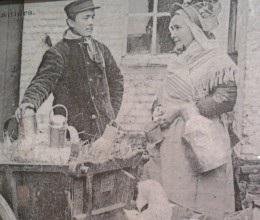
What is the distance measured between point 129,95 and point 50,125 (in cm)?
48

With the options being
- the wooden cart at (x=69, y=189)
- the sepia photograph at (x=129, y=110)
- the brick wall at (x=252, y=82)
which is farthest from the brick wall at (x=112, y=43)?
the wooden cart at (x=69, y=189)

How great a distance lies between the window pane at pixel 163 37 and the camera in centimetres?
249

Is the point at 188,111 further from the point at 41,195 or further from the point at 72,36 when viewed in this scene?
the point at 41,195

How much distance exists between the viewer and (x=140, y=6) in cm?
256

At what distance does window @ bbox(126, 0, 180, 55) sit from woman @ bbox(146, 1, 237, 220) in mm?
43

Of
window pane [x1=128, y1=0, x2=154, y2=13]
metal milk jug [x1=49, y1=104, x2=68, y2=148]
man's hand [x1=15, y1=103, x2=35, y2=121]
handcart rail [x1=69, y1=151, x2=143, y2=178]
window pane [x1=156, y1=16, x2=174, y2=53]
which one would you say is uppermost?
window pane [x1=128, y1=0, x2=154, y2=13]

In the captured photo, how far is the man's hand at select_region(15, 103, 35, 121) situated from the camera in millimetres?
2723

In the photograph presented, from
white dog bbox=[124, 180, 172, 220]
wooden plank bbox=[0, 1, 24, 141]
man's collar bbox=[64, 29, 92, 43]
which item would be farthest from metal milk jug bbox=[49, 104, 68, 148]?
white dog bbox=[124, 180, 172, 220]

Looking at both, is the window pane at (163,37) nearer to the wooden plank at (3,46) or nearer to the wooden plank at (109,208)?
the wooden plank at (109,208)

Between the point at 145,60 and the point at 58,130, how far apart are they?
610 mm

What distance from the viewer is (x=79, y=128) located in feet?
8.55

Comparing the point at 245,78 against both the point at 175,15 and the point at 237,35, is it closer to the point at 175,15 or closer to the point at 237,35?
the point at 237,35

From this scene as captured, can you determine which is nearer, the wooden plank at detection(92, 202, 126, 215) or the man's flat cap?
the wooden plank at detection(92, 202, 126, 215)

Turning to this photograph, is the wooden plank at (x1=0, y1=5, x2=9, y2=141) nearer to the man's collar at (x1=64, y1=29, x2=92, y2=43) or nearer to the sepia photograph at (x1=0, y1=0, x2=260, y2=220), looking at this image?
the sepia photograph at (x1=0, y1=0, x2=260, y2=220)
